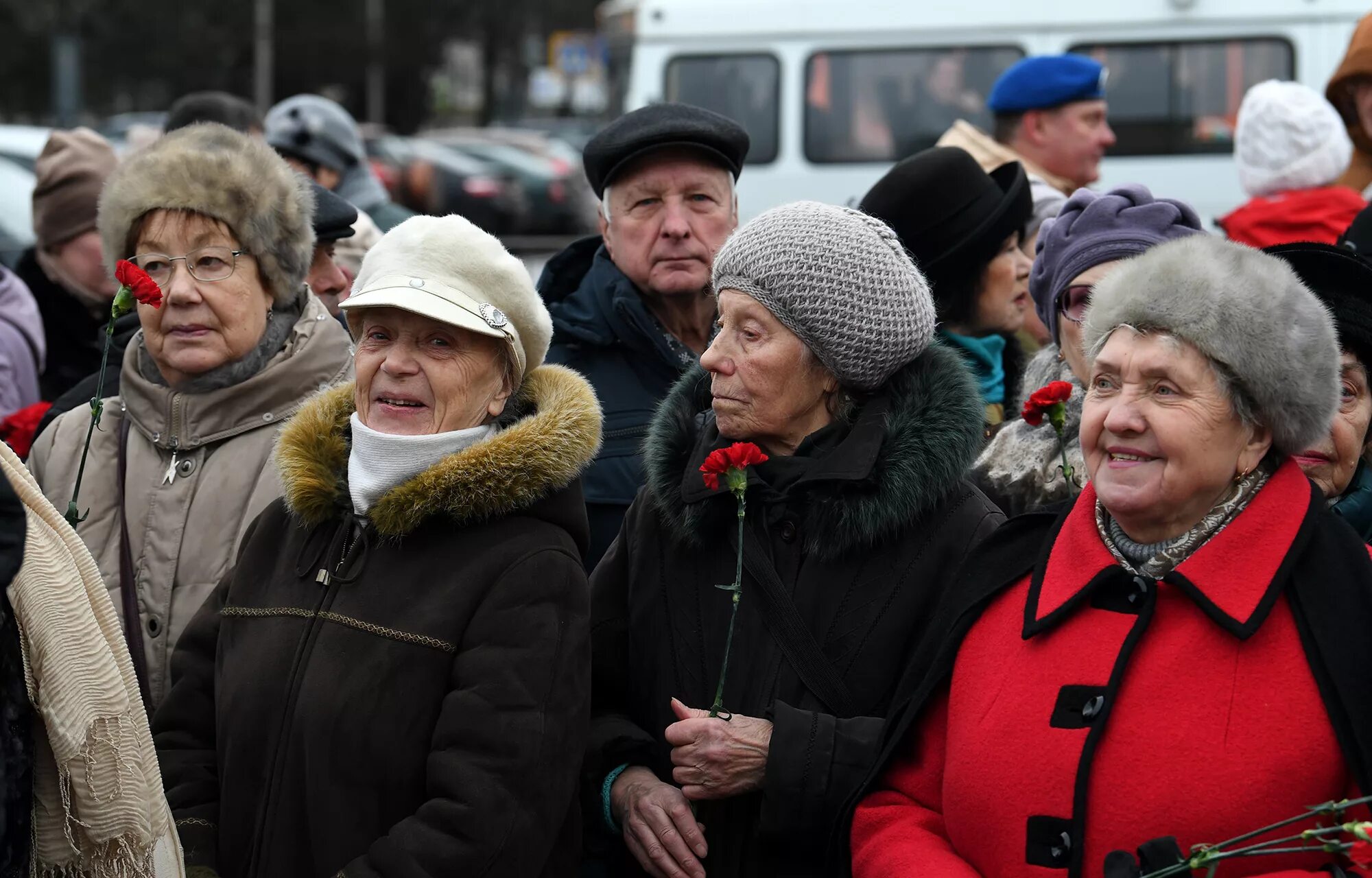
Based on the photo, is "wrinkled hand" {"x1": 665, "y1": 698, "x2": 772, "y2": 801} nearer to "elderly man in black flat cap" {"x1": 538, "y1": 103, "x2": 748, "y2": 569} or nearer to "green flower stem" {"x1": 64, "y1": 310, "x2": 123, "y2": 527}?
"elderly man in black flat cap" {"x1": 538, "y1": 103, "x2": 748, "y2": 569}

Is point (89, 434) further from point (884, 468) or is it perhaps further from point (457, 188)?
point (457, 188)

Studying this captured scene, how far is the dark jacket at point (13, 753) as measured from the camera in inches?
102

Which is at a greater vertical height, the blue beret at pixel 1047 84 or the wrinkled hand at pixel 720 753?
the blue beret at pixel 1047 84

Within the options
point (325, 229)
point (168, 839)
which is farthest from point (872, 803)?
point (325, 229)

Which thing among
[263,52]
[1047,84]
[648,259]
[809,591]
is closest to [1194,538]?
[809,591]

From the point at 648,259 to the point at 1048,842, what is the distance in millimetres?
2173

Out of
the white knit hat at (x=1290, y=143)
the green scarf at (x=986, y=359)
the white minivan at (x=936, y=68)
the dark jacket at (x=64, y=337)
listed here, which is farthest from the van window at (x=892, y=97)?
the green scarf at (x=986, y=359)

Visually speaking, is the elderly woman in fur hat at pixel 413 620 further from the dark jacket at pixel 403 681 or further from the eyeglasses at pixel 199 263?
the eyeglasses at pixel 199 263

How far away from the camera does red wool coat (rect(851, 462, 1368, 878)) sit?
94.7 inches

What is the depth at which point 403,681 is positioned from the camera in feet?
9.48

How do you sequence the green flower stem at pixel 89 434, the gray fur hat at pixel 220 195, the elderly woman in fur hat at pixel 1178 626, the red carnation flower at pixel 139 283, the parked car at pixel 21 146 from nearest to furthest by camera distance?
1. the elderly woman in fur hat at pixel 1178 626
2. the red carnation flower at pixel 139 283
3. the green flower stem at pixel 89 434
4. the gray fur hat at pixel 220 195
5. the parked car at pixel 21 146

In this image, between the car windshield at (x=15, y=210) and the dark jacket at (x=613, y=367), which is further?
the car windshield at (x=15, y=210)

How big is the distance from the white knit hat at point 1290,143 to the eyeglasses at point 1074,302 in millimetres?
2002

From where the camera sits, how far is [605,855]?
10.8ft
